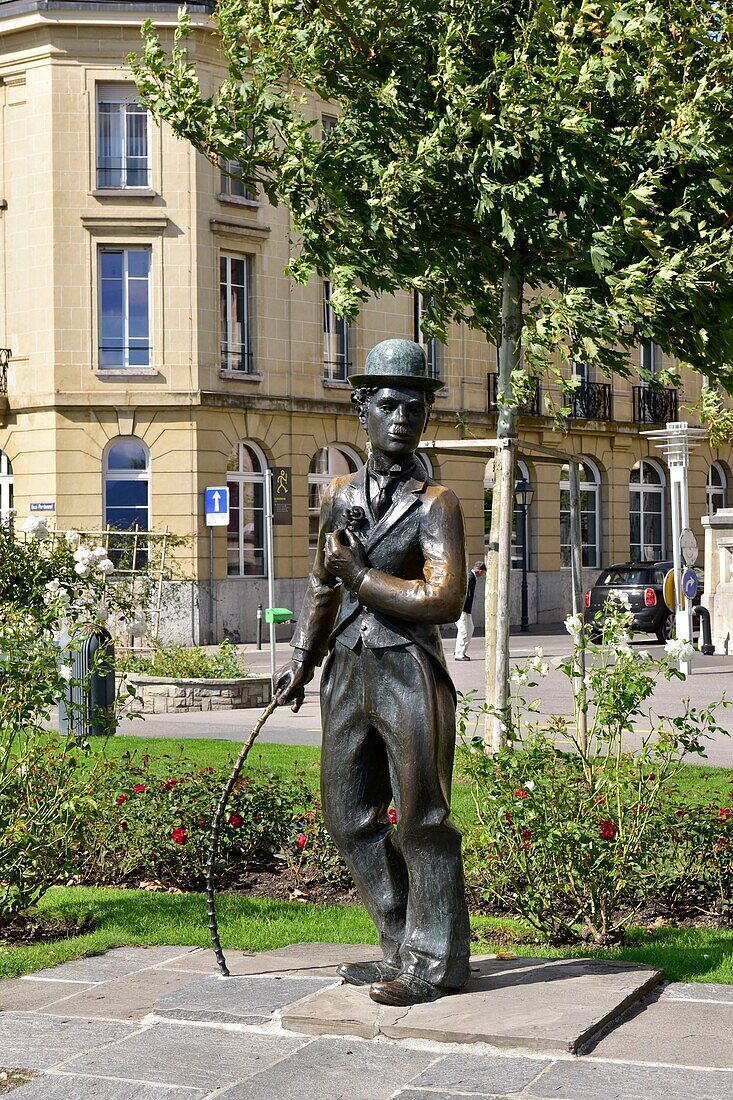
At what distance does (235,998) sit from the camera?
5.27 meters

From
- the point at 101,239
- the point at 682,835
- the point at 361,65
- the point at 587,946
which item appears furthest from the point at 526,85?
the point at 101,239

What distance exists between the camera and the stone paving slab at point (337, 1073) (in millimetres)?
4406

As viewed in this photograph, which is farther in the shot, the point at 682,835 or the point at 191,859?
the point at 191,859

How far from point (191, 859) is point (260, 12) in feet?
21.9

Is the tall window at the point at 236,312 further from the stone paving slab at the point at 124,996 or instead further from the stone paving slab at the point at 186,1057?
the stone paving slab at the point at 186,1057

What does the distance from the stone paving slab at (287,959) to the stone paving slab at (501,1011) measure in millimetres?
538

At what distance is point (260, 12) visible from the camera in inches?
445

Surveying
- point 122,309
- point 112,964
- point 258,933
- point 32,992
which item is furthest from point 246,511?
point 32,992

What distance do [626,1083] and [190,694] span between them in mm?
13099

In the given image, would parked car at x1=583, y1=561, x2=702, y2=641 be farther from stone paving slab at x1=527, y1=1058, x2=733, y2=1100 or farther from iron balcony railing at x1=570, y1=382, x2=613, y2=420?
stone paving slab at x1=527, y1=1058, x2=733, y2=1100

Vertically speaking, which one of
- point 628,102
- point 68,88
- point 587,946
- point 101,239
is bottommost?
point 587,946

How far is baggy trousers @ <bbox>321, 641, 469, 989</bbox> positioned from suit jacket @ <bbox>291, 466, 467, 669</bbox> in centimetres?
9

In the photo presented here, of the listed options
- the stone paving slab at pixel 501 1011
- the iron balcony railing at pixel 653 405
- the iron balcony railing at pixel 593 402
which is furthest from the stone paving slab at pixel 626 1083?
the iron balcony railing at pixel 653 405

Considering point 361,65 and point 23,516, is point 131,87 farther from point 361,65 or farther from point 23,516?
point 361,65
